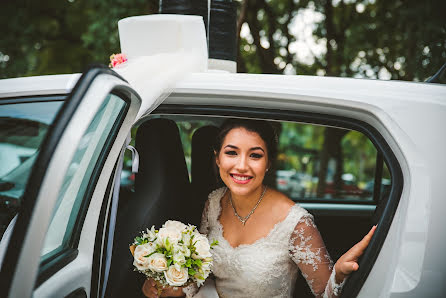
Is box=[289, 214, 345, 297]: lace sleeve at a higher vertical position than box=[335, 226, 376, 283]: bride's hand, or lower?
lower

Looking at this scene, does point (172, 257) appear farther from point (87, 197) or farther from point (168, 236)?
point (87, 197)

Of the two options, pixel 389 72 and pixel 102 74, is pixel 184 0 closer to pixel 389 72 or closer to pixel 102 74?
pixel 102 74

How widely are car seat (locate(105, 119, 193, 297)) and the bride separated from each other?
0.52 feet

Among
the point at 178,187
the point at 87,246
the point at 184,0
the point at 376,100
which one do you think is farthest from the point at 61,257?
the point at 184,0

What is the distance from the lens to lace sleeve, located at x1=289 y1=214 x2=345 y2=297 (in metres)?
1.91

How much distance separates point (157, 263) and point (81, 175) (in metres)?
0.48

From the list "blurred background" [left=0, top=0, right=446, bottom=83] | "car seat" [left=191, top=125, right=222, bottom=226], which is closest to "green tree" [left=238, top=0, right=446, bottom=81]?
"blurred background" [left=0, top=0, right=446, bottom=83]

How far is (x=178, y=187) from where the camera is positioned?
229cm

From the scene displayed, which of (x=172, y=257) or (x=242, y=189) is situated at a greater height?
(x=242, y=189)

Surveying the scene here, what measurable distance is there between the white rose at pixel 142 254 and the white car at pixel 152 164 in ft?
0.38

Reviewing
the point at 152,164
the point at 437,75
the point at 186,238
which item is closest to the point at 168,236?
the point at 186,238

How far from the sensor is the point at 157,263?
166 centimetres

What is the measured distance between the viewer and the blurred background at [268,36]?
6.82 m

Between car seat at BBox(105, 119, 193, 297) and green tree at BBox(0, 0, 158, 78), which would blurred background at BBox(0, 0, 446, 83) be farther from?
car seat at BBox(105, 119, 193, 297)
